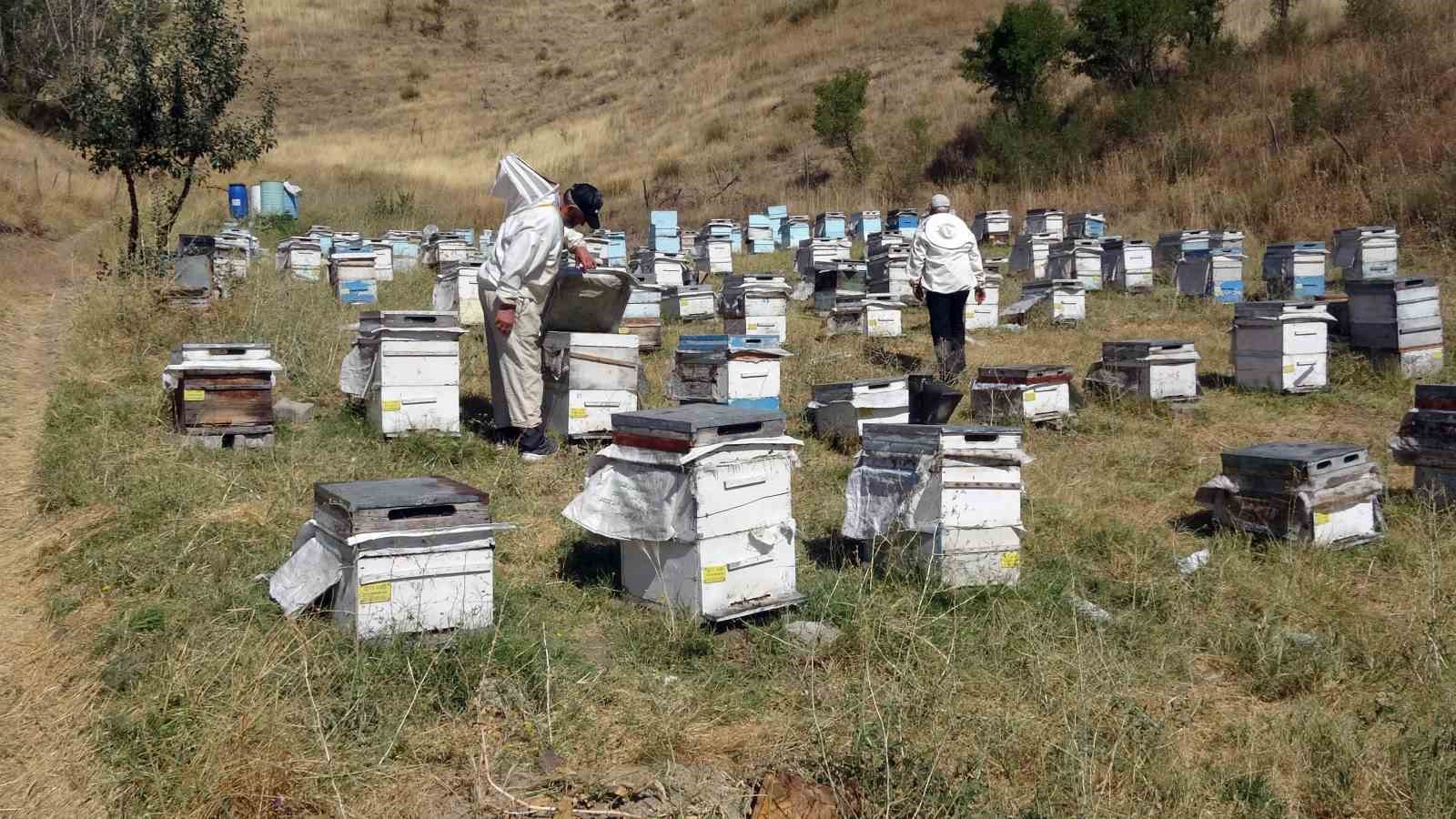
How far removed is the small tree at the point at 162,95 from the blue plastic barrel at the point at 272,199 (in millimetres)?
11352

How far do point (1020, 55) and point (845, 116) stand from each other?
4.69 metres

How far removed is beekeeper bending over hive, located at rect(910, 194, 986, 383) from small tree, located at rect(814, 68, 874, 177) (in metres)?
19.7

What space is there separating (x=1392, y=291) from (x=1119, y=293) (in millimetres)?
5853

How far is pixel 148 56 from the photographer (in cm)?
1355

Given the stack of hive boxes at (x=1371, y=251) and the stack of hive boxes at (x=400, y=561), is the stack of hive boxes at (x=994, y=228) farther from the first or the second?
the stack of hive boxes at (x=400, y=561)

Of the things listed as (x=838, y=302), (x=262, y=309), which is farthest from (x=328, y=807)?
(x=838, y=302)

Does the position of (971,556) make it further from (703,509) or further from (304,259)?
(304,259)

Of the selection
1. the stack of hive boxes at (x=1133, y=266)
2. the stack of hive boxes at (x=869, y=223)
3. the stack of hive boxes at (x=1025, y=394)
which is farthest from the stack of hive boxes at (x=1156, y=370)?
the stack of hive boxes at (x=869, y=223)

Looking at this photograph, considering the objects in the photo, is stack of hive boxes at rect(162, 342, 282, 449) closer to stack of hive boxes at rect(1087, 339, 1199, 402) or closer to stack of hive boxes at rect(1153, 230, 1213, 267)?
stack of hive boxes at rect(1087, 339, 1199, 402)

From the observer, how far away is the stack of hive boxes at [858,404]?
783 cm

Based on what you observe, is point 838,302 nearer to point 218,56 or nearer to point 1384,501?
point 1384,501

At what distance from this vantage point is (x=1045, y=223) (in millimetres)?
19172

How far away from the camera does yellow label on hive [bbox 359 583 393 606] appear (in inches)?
166

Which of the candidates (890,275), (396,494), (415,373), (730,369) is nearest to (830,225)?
(890,275)
